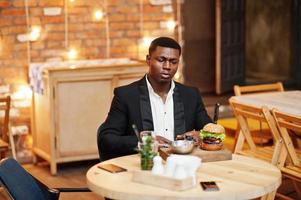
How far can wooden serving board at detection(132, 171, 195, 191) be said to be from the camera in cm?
301

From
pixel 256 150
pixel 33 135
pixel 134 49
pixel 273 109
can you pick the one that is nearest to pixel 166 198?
pixel 273 109

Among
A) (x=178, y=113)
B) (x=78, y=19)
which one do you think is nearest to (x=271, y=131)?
(x=178, y=113)

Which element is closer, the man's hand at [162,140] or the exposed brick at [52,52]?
the man's hand at [162,140]

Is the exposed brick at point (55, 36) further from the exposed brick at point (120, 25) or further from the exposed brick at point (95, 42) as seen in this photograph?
the exposed brick at point (120, 25)

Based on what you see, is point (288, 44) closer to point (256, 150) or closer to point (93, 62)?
point (93, 62)

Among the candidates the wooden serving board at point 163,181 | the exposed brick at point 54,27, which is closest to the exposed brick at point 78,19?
the exposed brick at point 54,27

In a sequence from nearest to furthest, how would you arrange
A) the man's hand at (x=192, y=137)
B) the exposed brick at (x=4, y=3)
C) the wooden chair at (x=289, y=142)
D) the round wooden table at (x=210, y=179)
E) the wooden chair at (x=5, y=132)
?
the round wooden table at (x=210, y=179) → the man's hand at (x=192, y=137) → the wooden chair at (x=289, y=142) → the wooden chair at (x=5, y=132) → the exposed brick at (x=4, y=3)

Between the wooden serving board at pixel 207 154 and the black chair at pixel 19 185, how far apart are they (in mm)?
580

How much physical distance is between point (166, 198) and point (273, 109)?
5.99 ft

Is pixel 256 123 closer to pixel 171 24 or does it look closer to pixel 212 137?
pixel 171 24

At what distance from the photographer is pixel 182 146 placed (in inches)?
136

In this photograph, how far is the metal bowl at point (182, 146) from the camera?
136 inches

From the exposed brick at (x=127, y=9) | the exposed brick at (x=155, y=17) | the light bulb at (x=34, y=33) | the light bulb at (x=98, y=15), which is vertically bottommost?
the light bulb at (x=34, y=33)

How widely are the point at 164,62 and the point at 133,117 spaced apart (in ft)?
1.23
